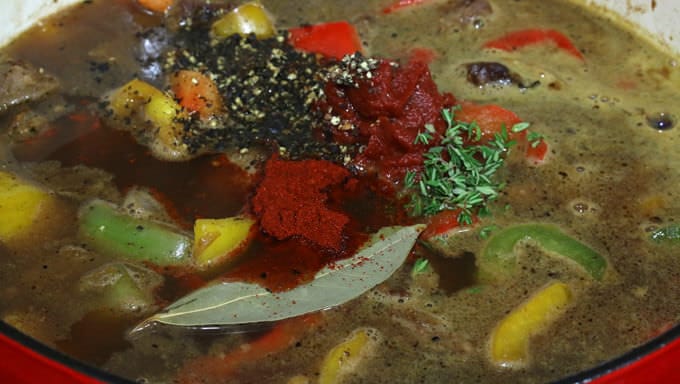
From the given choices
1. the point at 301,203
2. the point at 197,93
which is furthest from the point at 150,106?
the point at 301,203

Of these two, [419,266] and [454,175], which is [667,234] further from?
[419,266]

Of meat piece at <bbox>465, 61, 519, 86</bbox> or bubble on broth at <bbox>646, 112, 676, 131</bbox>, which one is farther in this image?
meat piece at <bbox>465, 61, 519, 86</bbox>

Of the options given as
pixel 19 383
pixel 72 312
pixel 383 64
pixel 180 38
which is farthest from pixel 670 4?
pixel 19 383

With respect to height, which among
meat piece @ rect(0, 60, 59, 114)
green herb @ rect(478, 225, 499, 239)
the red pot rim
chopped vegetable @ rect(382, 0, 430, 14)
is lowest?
green herb @ rect(478, 225, 499, 239)

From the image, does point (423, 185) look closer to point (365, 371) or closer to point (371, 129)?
point (371, 129)

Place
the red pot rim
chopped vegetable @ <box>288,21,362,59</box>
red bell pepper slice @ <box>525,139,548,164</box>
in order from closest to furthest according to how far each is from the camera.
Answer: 1. the red pot rim
2. red bell pepper slice @ <box>525,139,548,164</box>
3. chopped vegetable @ <box>288,21,362,59</box>

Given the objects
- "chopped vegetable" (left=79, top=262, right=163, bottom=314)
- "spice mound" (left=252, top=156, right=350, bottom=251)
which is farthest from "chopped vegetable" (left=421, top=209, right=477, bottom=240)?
"chopped vegetable" (left=79, top=262, right=163, bottom=314)

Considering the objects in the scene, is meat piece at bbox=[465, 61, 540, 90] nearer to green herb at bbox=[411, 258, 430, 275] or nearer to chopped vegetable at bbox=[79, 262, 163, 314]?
green herb at bbox=[411, 258, 430, 275]
